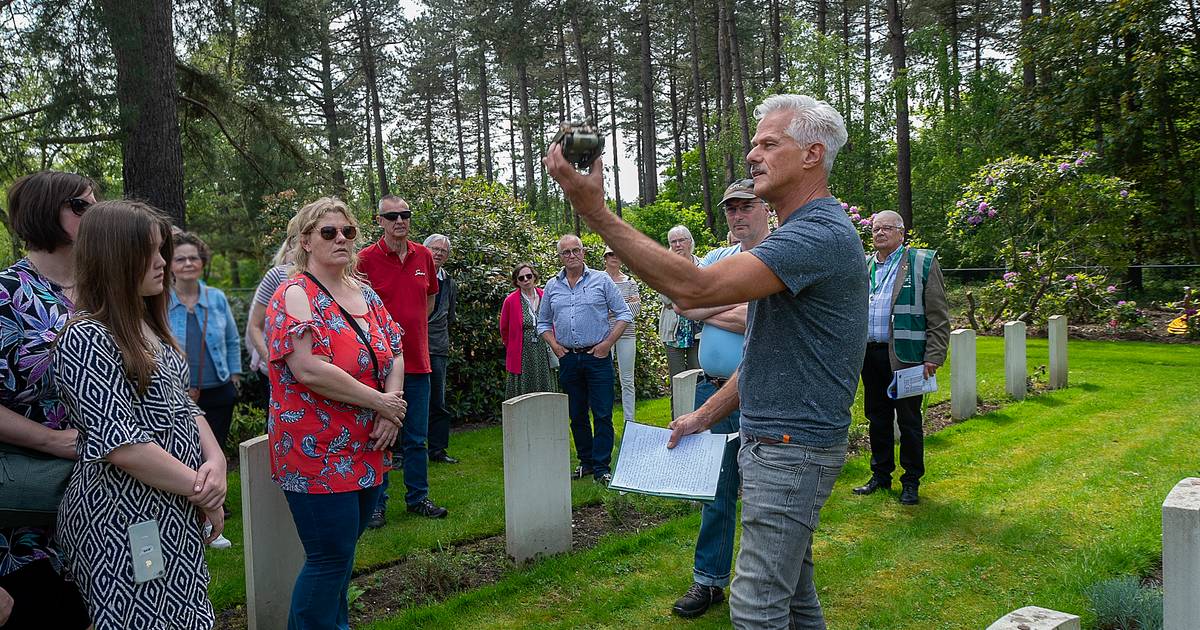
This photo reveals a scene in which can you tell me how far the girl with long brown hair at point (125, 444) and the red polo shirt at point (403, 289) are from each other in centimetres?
364

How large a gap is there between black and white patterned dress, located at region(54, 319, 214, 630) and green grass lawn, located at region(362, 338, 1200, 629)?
6.66ft

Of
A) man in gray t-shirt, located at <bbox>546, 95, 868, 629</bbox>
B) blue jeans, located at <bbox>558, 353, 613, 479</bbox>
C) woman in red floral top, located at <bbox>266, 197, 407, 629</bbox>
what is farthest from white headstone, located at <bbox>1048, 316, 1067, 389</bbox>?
woman in red floral top, located at <bbox>266, 197, 407, 629</bbox>

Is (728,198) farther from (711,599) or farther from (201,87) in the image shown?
(201,87)

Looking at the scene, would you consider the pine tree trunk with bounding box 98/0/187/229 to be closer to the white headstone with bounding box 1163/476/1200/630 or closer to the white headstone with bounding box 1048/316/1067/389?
the white headstone with bounding box 1163/476/1200/630

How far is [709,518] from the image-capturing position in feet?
14.2

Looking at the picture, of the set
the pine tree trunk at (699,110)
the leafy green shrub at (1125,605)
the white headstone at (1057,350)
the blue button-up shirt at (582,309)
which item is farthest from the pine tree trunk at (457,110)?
the leafy green shrub at (1125,605)

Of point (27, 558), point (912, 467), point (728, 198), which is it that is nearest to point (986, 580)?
point (912, 467)

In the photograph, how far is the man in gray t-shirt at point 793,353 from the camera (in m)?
2.42

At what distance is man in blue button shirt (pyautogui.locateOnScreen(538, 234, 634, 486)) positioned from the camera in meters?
7.16

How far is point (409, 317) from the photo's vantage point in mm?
6246

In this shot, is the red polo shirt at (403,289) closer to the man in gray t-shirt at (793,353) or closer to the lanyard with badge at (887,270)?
the lanyard with badge at (887,270)

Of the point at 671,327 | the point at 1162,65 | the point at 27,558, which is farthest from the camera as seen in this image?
the point at 1162,65

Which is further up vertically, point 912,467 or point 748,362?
point 748,362

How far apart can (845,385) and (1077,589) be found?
2.99m
